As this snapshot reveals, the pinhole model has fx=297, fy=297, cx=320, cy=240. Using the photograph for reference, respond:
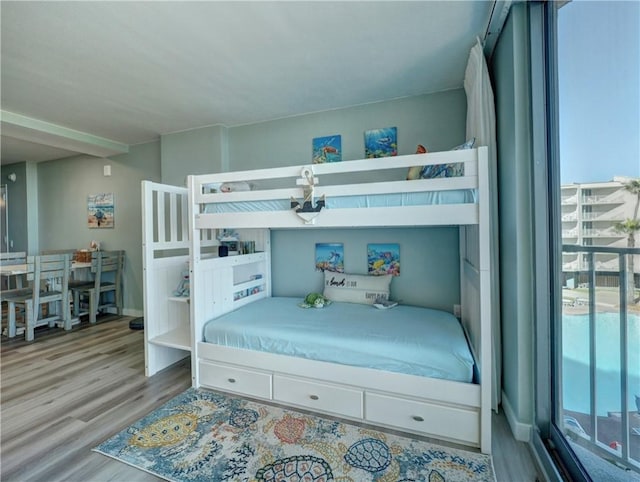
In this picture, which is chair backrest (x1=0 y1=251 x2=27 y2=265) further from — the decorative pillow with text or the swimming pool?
the swimming pool

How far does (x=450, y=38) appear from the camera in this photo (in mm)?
2002

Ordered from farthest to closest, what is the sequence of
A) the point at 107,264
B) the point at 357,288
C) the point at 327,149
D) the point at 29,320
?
the point at 107,264 < the point at 29,320 < the point at 327,149 < the point at 357,288

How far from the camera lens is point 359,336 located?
188 centimetres

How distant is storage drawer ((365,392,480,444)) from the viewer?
1617 millimetres

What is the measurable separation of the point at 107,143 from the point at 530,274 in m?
4.87

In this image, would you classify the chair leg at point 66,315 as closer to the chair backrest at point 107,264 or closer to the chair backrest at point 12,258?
the chair backrest at point 107,264

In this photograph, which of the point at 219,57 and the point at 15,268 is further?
the point at 15,268

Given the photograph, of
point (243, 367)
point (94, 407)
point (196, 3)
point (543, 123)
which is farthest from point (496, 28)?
point (94, 407)

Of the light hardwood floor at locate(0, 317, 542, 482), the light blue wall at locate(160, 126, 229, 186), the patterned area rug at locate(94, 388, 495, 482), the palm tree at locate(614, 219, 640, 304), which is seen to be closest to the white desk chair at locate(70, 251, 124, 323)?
the light hardwood floor at locate(0, 317, 542, 482)

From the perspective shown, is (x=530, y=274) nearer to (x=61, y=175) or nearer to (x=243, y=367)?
(x=243, y=367)

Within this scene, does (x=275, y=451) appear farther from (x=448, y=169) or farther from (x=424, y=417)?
(x=448, y=169)

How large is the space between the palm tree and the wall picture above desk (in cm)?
538

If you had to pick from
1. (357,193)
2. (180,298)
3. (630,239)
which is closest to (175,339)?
(180,298)

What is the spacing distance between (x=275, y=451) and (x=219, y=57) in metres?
2.56
